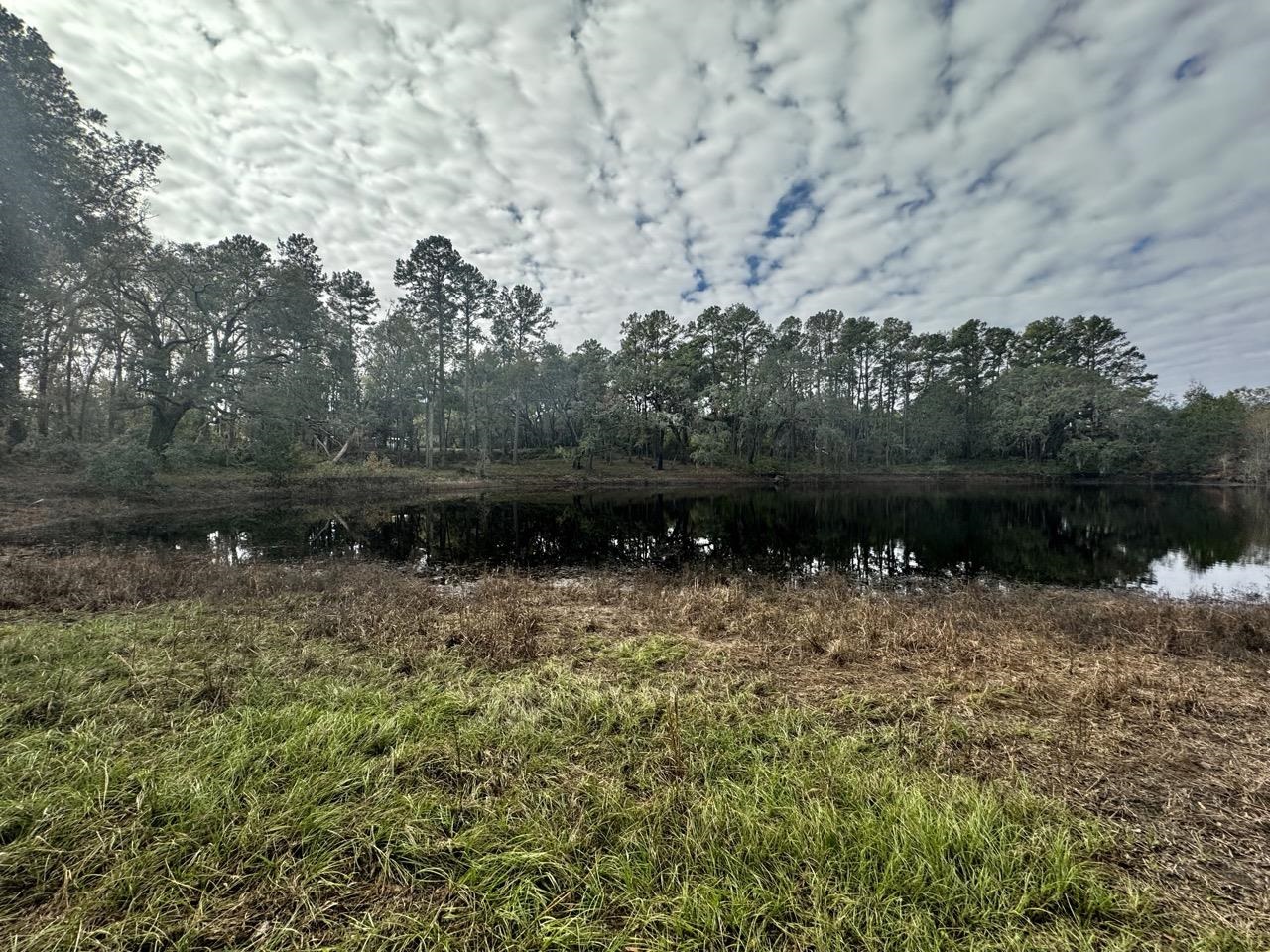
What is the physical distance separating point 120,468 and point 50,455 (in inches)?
246

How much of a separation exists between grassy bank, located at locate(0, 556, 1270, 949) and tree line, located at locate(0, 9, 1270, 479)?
22.2 meters

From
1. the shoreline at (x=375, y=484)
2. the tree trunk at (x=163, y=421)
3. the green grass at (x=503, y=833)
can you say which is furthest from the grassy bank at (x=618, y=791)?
the tree trunk at (x=163, y=421)

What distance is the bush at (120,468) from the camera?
21844 millimetres

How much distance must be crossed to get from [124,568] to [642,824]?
41.0 ft

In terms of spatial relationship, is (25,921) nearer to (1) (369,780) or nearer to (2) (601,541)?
(1) (369,780)

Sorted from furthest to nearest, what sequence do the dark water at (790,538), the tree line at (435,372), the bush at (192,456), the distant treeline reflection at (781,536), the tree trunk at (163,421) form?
the tree trunk at (163,421) < the bush at (192,456) < the tree line at (435,372) < the distant treeline reflection at (781,536) < the dark water at (790,538)

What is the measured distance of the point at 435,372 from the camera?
4428 cm

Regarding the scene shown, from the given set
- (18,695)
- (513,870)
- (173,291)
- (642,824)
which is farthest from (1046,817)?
(173,291)

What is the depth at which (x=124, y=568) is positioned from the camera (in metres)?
9.84

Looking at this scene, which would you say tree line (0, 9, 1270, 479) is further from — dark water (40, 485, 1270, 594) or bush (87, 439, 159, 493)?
dark water (40, 485, 1270, 594)

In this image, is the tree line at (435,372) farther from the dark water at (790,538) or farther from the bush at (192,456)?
the dark water at (790,538)

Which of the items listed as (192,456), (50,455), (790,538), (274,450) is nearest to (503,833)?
(790,538)

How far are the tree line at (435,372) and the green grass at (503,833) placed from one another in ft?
74.9

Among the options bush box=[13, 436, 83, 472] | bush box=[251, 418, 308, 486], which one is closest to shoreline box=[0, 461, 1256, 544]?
bush box=[251, 418, 308, 486]
